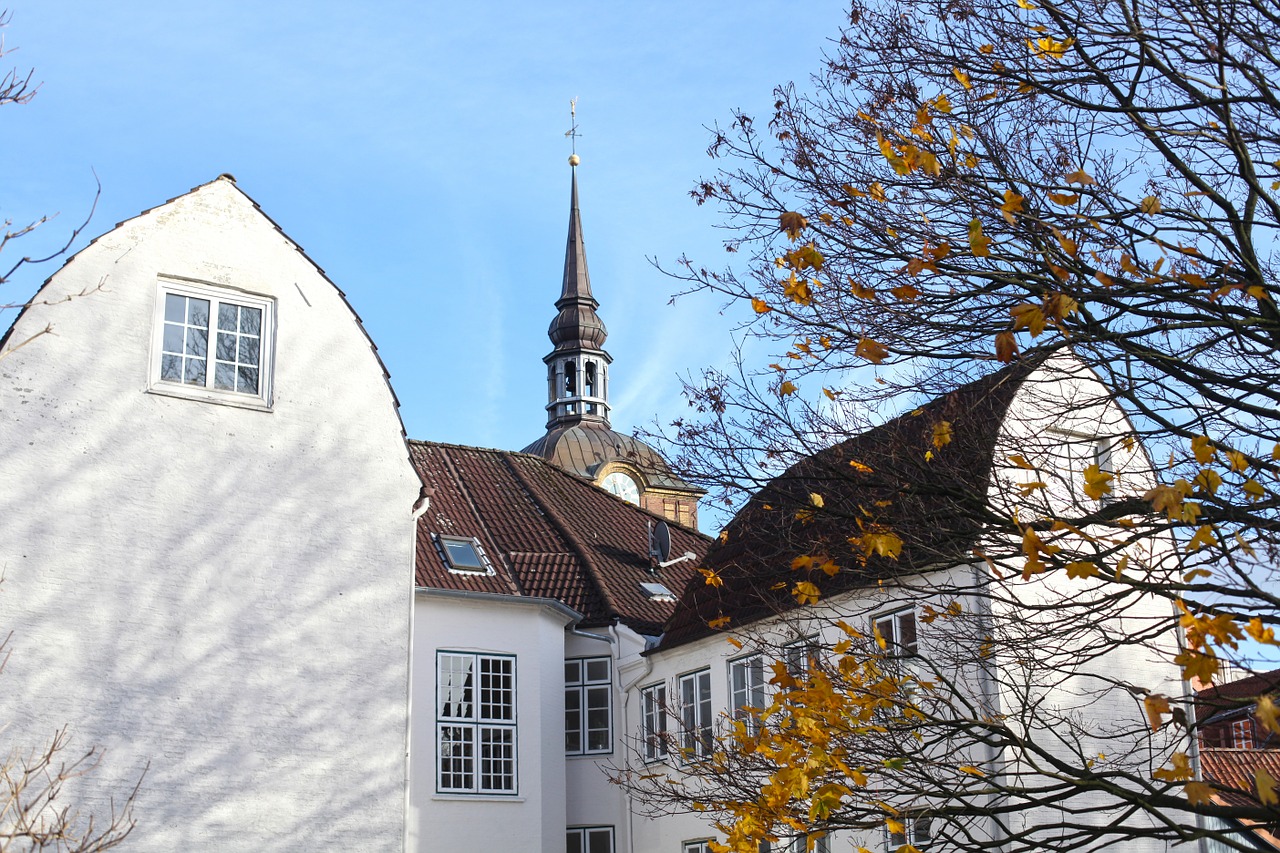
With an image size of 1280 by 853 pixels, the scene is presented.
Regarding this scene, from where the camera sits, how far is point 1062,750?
1845 cm

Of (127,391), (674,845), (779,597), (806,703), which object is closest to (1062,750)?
(779,597)

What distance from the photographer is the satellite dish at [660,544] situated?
30.2 meters

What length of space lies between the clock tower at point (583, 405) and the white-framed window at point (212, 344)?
41233 mm

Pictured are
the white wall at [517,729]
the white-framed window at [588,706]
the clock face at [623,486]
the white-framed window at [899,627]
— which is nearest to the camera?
the white-framed window at [899,627]

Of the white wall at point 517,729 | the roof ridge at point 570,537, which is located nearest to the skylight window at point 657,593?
the roof ridge at point 570,537

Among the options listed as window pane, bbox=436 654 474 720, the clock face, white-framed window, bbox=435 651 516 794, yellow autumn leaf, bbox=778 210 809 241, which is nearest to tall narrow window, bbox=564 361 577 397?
the clock face

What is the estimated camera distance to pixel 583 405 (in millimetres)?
61562

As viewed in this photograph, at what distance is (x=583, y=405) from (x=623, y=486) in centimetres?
421

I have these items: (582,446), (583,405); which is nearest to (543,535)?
(582,446)

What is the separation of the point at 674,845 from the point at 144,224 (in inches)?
539

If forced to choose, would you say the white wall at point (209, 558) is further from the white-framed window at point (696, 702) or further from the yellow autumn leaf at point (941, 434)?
the yellow autumn leaf at point (941, 434)

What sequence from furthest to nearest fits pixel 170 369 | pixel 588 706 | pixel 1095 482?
pixel 588 706
pixel 170 369
pixel 1095 482

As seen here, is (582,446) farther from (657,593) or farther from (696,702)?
(696,702)

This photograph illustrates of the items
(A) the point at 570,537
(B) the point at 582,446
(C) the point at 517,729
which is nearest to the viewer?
(C) the point at 517,729
